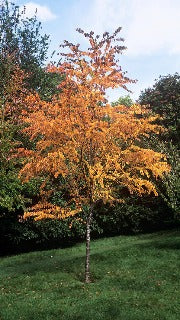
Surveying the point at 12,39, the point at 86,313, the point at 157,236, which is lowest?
the point at 86,313

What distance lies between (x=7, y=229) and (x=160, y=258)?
1075 cm

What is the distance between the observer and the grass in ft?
38.5

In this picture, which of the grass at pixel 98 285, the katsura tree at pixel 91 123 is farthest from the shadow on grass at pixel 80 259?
the katsura tree at pixel 91 123

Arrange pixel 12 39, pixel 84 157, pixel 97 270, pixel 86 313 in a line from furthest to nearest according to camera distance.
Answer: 1. pixel 12 39
2. pixel 97 270
3. pixel 84 157
4. pixel 86 313

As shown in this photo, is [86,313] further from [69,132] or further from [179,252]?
[179,252]

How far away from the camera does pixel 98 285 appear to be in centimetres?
1464

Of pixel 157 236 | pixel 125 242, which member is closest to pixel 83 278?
pixel 125 242

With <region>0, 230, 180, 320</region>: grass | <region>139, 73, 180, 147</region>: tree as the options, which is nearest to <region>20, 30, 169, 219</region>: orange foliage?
<region>0, 230, 180, 320</region>: grass

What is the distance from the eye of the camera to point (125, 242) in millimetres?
24000

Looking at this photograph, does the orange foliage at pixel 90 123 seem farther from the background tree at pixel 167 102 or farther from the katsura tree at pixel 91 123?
the background tree at pixel 167 102

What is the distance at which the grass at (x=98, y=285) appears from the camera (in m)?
11.7

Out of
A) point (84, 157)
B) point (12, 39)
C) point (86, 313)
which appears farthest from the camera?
point (12, 39)

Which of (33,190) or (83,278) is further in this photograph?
(33,190)

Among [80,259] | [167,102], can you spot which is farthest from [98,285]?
[167,102]
